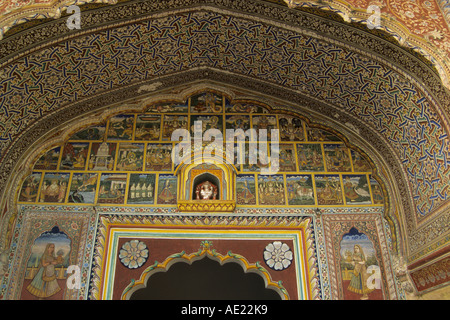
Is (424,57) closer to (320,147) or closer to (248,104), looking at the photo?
(320,147)

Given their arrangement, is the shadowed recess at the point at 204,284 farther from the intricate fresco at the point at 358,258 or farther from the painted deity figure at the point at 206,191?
the intricate fresco at the point at 358,258

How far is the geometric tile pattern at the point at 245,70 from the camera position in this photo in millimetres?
6715

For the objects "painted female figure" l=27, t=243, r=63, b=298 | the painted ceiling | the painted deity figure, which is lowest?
"painted female figure" l=27, t=243, r=63, b=298

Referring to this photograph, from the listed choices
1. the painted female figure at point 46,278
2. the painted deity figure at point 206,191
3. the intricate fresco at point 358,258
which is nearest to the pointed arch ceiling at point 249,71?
the intricate fresco at point 358,258

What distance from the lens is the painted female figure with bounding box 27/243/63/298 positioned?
Result: 6.57 meters

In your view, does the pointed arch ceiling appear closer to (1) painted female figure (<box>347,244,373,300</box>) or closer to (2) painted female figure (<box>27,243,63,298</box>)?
(1) painted female figure (<box>347,244,373,300</box>)

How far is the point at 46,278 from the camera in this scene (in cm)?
666

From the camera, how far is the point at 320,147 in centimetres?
793

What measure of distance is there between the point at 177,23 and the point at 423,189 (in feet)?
14.1

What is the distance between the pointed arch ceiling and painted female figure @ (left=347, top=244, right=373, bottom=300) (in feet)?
2.42

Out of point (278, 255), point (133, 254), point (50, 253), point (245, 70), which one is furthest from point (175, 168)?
point (50, 253)

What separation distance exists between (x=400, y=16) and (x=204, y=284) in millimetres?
6815

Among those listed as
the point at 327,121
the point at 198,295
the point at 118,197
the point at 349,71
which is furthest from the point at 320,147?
the point at 198,295

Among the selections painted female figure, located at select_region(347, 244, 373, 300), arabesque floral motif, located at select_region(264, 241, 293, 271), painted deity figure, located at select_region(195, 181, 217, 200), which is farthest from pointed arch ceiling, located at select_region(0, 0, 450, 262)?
painted deity figure, located at select_region(195, 181, 217, 200)
